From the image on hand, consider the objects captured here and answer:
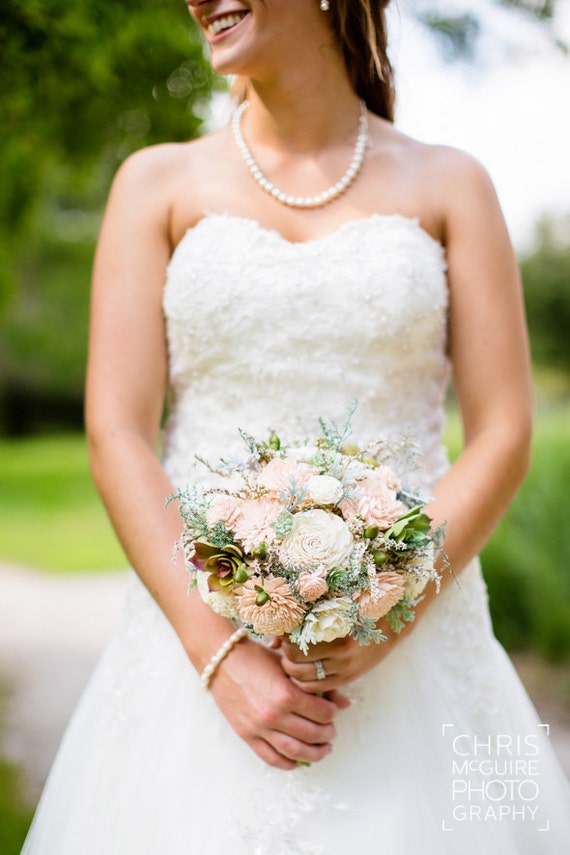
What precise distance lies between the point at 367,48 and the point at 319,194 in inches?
18.4

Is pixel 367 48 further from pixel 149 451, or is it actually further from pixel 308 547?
pixel 308 547

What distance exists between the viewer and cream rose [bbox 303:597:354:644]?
1737 millimetres

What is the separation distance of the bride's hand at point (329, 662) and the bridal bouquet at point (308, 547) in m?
0.14

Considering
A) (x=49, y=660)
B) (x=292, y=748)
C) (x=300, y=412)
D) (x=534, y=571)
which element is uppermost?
(x=300, y=412)

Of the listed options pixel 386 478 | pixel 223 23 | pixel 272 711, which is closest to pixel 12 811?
pixel 272 711

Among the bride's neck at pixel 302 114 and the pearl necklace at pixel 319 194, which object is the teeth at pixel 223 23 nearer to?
the bride's neck at pixel 302 114

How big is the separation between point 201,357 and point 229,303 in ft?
0.56

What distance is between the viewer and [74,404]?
92.9 feet

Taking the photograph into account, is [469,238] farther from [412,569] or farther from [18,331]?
[18,331]

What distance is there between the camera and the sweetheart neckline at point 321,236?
2.41 m

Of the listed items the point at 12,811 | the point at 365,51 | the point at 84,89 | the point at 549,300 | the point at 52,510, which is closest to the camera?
the point at 365,51

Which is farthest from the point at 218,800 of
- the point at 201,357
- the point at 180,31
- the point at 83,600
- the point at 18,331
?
the point at 18,331

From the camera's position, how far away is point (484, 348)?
242 cm

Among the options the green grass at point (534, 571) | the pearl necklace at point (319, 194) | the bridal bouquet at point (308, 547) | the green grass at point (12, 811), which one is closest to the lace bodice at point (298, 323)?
the pearl necklace at point (319, 194)
